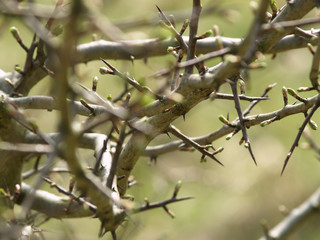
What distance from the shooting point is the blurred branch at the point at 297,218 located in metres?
1.88

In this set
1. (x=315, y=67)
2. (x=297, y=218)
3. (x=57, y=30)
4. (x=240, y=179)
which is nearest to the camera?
(x=315, y=67)

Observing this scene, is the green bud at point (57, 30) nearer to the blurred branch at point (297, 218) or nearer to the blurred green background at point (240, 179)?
the blurred branch at point (297, 218)

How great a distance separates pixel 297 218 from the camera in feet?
6.30

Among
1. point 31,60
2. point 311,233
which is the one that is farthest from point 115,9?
point 31,60

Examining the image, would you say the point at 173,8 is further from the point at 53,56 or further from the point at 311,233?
the point at 53,56

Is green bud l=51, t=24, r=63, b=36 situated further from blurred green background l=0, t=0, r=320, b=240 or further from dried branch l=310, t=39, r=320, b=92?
blurred green background l=0, t=0, r=320, b=240

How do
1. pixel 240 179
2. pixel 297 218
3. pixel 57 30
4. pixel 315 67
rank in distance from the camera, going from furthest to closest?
pixel 240 179 < pixel 297 218 < pixel 57 30 < pixel 315 67

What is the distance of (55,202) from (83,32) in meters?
1.22

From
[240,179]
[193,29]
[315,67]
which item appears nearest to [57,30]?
[193,29]

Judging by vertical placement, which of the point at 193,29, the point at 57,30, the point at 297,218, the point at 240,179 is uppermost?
the point at 193,29

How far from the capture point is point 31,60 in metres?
1.83

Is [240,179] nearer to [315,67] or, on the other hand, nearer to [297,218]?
[297,218]

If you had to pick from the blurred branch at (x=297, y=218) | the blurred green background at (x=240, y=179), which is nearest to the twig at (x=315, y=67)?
the blurred branch at (x=297, y=218)

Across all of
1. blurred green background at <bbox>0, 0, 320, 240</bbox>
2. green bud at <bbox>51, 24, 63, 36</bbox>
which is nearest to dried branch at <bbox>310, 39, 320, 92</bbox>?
green bud at <bbox>51, 24, 63, 36</bbox>
